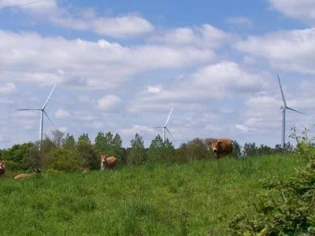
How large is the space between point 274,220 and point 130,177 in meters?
13.1

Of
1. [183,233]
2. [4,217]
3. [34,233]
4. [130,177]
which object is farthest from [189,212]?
[130,177]

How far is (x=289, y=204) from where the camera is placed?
5023mm

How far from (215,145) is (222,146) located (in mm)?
612

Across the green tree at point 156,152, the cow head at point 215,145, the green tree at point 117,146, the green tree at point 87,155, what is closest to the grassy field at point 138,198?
the green tree at point 156,152

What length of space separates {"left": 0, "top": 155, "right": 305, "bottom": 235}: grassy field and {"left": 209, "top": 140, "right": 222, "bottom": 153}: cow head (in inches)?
316

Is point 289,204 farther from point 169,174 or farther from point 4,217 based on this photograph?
point 169,174

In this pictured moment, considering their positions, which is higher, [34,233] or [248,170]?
[248,170]

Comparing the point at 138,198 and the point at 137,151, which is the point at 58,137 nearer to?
the point at 137,151

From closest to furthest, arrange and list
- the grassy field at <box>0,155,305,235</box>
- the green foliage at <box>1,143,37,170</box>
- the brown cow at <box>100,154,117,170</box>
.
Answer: the grassy field at <box>0,155,305,235</box> < the brown cow at <box>100,154,117,170</box> < the green foliage at <box>1,143,37,170</box>

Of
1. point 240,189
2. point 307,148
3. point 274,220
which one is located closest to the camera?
point 274,220

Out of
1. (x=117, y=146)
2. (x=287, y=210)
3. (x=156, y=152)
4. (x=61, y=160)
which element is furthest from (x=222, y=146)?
(x=117, y=146)

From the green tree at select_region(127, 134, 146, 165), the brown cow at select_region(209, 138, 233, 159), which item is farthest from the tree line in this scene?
the brown cow at select_region(209, 138, 233, 159)

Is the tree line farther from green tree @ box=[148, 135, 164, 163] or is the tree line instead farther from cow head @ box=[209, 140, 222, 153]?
cow head @ box=[209, 140, 222, 153]

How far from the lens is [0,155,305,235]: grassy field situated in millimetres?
12234
